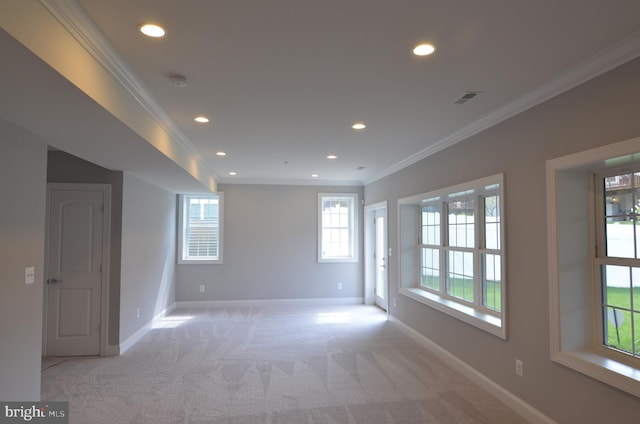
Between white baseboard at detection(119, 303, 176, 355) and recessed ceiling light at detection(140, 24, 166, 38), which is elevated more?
recessed ceiling light at detection(140, 24, 166, 38)

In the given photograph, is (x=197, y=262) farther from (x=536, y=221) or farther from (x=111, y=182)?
(x=536, y=221)

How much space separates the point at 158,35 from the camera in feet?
7.09

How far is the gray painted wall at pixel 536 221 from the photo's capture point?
2359 millimetres

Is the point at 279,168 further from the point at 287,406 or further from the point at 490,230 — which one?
the point at 287,406

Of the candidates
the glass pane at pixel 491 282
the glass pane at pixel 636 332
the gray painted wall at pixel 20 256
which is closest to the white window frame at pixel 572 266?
the glass pane at pixel 636 332

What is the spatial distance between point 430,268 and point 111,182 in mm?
4333

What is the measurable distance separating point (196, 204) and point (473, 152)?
5.66 meters

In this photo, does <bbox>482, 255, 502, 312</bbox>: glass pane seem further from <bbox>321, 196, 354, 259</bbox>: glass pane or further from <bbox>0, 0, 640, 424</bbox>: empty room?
<bbox>321, 196, 354, 259</bbox>: glass pane

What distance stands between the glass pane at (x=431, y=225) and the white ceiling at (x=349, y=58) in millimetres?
1510

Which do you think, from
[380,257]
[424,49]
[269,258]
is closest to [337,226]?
[380,257]

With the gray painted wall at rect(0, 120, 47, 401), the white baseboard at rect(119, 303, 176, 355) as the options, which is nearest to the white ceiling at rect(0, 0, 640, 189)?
the gray painted wall at rect(0, 120, 47, 401)

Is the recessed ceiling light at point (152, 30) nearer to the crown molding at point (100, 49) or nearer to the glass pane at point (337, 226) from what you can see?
the crown molding at point (100, 49)

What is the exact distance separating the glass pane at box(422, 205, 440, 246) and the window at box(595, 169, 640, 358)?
2.52m

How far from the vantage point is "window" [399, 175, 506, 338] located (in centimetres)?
388
